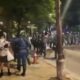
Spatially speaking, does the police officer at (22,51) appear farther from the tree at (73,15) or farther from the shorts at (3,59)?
the tree at (73,15)

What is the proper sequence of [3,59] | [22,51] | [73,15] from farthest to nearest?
[73,15], [22,51], [3,59]

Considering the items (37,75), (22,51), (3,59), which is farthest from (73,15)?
(3,59)

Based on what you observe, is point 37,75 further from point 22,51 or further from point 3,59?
point 3,59

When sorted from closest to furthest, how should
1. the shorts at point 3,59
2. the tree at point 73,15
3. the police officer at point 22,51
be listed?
1. the shorts at point 3,59
2. the police officer at point 22,51
3. the tree at point 73,15

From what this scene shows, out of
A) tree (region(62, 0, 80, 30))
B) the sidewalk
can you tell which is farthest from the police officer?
tree (region(62, 0, 80, 30))

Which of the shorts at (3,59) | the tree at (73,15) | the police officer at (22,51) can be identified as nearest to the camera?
the shorts at (3,59)

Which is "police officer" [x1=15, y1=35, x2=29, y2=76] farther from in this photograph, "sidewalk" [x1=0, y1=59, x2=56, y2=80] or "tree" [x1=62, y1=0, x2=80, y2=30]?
"tree" [x1=62, y1=0, x2=80, y2=30]

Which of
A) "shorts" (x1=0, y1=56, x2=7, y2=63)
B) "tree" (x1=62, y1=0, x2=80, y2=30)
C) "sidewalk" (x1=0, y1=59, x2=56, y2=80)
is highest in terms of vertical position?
"tree" (x1=62, y1=0, x2=80, y2=30)

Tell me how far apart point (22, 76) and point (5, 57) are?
1037mm

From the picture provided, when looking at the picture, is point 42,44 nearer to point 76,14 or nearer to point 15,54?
point 15,54

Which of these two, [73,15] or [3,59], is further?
[73,15]

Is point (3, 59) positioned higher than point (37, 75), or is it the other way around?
point (3, 59)

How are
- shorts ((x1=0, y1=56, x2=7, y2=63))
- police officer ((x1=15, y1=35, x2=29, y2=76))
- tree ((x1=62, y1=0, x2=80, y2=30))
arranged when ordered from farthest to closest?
tree ((x1=62, y1=0, x2=80, y2=30))
police officer ((x1=15, y1=35, x2=29, y2=76))
shorts ((x1=0, y1=56, x2=7, y2=63))

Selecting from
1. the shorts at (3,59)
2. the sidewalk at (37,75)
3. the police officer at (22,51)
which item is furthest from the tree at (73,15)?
the shorts at (3,59)
